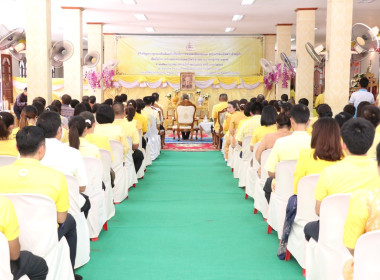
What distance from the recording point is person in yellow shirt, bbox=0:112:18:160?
16.7 feet

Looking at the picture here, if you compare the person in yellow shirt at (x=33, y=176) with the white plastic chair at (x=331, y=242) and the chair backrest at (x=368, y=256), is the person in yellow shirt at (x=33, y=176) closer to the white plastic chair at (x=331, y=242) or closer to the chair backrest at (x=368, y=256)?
the white plastic chair at (x=331, y=242)

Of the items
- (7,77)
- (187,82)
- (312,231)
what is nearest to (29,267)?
(312,231)

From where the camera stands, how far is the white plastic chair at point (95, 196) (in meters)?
4.81

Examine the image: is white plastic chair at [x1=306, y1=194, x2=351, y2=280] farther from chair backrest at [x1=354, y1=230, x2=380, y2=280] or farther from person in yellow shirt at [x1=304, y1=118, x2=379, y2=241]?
chair backrest at [x1=354, y1=230, x2=380, y2=280]

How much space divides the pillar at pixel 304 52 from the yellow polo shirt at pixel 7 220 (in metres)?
12.4

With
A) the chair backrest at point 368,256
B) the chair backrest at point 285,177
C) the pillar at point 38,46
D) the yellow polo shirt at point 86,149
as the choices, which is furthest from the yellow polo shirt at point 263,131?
the pillar at point 38,46

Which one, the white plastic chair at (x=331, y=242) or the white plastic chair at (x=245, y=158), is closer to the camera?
the white plastic chair at (x=331, y=242)

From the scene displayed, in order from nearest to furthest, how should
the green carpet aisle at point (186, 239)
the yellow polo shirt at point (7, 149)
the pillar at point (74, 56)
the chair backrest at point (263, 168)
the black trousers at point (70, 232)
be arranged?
1. the black trousers at point (70, 232)
2. the green carpet aisle at point (186, 239)
3. the yellow polo shirt at point (7, 149)
4. the chair backrest at point (263, 168)
5. the pillar at point (74, 56)

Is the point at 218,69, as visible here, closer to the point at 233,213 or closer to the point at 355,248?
the point at 233,213

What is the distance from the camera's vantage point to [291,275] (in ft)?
13.5

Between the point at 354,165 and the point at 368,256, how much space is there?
3.07 ft

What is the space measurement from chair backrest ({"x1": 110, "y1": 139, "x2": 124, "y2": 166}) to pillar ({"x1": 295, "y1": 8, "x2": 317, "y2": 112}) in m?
8.68

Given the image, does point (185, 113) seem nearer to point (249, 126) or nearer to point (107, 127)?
point (249, 126)

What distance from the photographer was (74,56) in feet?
46.0
